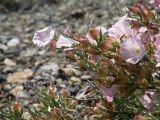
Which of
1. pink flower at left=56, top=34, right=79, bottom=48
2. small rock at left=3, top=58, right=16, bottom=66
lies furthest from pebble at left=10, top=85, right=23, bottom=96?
pink flower at left=56, top=34, right=79, bottom=48

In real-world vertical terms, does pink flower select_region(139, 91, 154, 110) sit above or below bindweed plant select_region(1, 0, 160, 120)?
below

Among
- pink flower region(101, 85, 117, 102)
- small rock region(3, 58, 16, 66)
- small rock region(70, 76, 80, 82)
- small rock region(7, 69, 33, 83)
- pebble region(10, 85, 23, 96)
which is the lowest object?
pebble region(10, 85, 23, 96)

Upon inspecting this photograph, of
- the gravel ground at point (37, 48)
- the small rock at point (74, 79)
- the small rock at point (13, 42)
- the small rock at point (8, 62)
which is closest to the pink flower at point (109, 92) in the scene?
the gravel ground at point (37, 48)

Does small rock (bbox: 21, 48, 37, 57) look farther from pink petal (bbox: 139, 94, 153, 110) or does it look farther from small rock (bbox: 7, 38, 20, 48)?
pink petal (bbox: 139, 94, 153, 110)

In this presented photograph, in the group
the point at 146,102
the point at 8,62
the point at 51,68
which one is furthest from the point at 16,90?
the point at 146,102

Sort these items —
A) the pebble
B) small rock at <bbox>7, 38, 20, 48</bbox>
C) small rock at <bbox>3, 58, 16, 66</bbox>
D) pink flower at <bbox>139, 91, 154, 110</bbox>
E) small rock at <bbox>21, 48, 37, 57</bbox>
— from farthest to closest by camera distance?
small rock at <bbox>7, 38, 20, 48</bbox> < small rock at <bbox>21, 48, 37, 57</bbox> < small rock at <bbox>3, 58, 16, 66</bbox> < the pebble < pink flower at <bbox>139, 91, 154, 110</bbox>

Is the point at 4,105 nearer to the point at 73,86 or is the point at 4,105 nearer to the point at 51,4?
the point at 73,86
